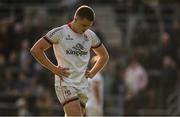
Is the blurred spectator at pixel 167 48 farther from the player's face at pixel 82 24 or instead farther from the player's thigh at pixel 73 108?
the player's thigh at pixel 73 108

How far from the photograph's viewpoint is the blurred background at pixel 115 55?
69.5 ft

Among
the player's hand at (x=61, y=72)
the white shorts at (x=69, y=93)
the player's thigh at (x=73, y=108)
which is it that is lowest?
the player's thigh at (x=73, y=108)

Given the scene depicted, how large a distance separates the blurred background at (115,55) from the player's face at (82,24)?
9472mm

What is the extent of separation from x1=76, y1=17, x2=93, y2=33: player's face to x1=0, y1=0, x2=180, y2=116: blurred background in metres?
9.47

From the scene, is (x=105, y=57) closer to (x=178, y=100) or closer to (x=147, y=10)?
(x=178, y=100)

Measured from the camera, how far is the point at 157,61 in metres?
22.1

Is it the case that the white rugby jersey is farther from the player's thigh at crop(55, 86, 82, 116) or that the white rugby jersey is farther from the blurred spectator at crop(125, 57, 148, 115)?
the blurred spectator at crop(125, 57, 148, 115)

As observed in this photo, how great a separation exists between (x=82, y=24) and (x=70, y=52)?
443mm

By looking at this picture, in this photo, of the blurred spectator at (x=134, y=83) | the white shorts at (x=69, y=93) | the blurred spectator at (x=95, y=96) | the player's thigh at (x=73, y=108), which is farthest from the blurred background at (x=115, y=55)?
the player's thigh at (x=73, y=108)

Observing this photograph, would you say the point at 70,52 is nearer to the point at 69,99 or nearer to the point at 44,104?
the point at 69,99

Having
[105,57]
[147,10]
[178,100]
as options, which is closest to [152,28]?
[147,10]

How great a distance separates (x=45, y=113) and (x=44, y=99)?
0.43 m

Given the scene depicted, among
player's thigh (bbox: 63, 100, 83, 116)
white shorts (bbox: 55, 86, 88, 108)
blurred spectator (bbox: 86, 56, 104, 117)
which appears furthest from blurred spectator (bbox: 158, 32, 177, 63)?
player's thigh (bbox: 63, 100, 83, 116)

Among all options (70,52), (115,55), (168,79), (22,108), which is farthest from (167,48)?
(70,52)
